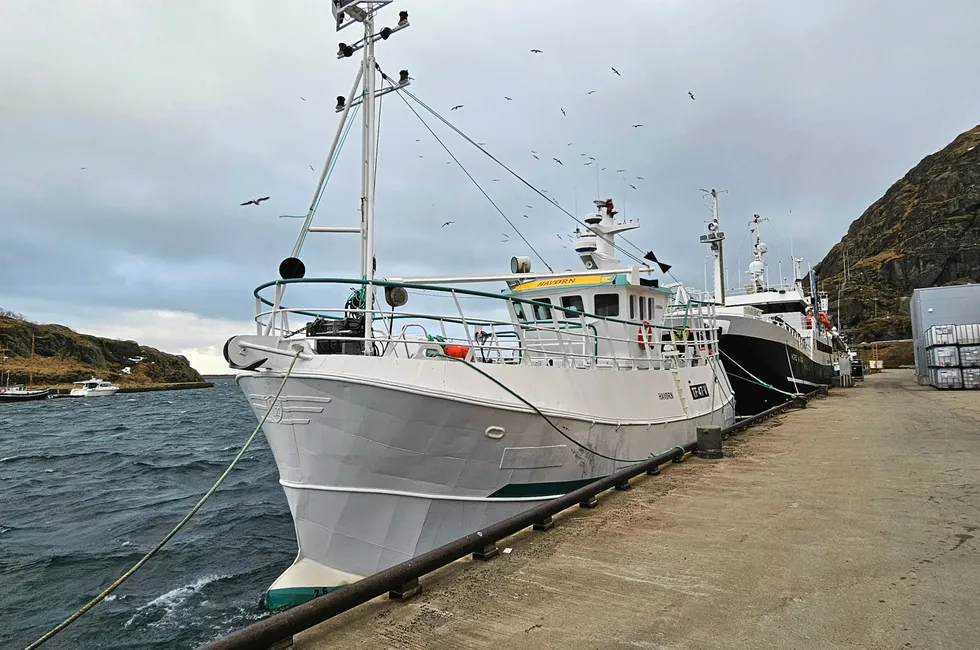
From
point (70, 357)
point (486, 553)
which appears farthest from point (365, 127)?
point (70, 357)

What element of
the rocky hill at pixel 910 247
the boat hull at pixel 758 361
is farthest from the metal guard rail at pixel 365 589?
the rocky hill at pixel 910 247

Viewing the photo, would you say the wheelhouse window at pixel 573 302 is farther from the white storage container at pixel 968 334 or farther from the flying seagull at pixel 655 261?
the white storage container at pixel 968 334

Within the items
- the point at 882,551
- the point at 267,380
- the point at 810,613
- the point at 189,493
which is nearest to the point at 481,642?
the point at 810,613

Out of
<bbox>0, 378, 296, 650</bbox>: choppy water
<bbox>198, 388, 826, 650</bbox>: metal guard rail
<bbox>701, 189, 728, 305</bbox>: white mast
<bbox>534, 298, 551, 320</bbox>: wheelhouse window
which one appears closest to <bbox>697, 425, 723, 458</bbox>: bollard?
<bbox>534, 298, 551, 320</bbox>: wheelhouse window

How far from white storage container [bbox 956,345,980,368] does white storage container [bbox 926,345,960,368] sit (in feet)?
0.51

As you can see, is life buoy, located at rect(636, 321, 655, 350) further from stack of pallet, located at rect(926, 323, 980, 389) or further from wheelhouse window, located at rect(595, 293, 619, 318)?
stack of pallet, located at rect(926, 323, 980, 389)

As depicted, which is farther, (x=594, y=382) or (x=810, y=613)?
(x=594, y=382)

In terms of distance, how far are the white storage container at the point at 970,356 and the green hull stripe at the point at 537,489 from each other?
23246mm

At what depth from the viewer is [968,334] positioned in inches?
871

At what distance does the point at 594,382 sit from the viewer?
7262 millimetres

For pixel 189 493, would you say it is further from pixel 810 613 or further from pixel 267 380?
pixel 810 613

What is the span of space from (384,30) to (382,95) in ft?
2.66

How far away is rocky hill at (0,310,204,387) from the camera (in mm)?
80062

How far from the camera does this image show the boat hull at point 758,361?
16.7 metres
